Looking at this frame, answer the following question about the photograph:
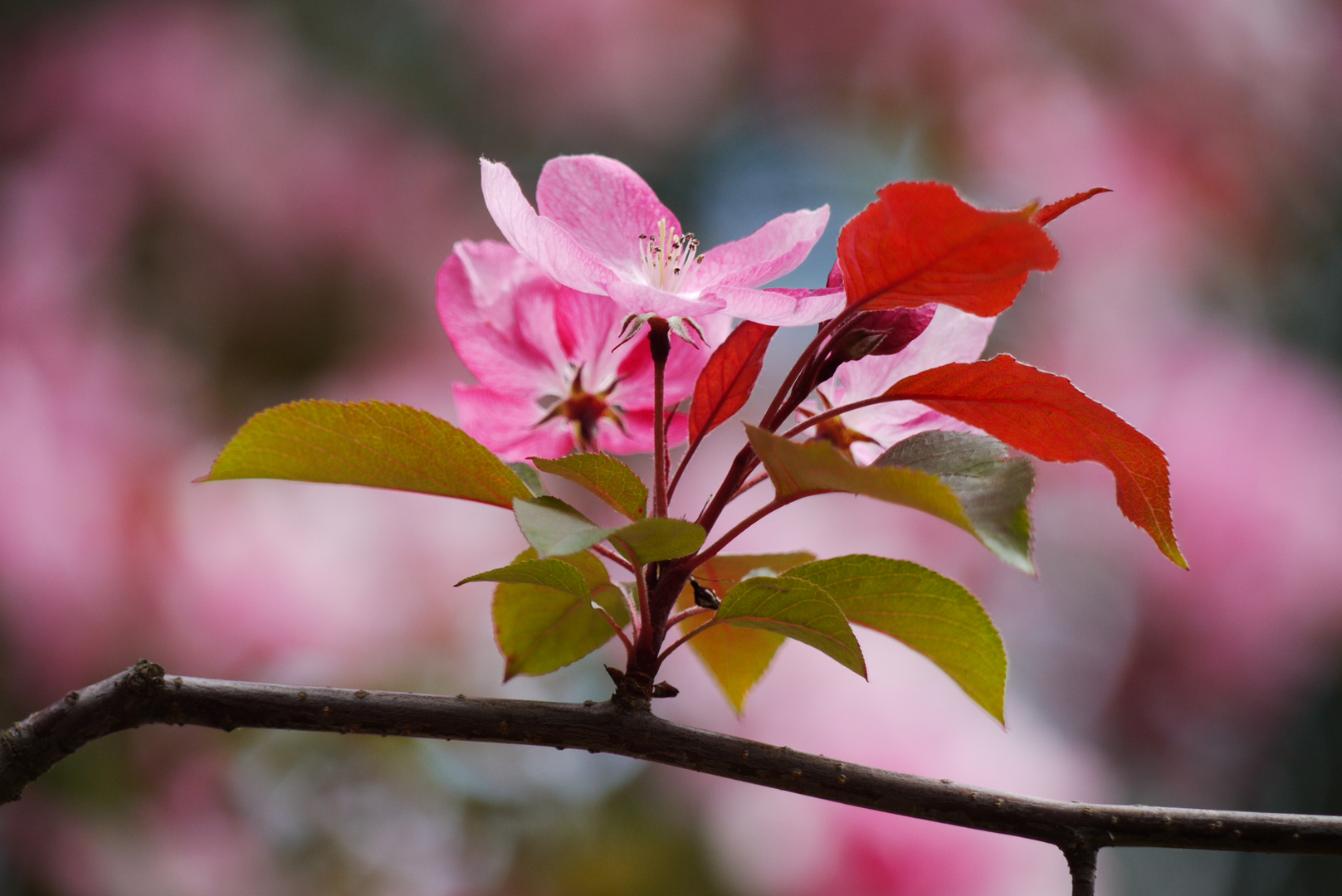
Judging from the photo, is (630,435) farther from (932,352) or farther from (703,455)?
(703,455)

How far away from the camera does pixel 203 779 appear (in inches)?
28.4

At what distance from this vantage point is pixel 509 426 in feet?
0.91

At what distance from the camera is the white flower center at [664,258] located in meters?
0.23

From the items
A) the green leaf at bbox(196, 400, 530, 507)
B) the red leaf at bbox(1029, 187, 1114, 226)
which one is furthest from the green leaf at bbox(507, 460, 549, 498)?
the red leaf at bbox(1029, 187, 1114, 226)

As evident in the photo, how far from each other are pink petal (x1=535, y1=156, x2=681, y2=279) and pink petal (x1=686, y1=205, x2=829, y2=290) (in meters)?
0.02

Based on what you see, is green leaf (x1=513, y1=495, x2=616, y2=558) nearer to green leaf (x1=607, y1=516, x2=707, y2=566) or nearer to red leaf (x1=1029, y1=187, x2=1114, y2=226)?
green leaf (x1=607, y1=516, x2=707, y2=566)

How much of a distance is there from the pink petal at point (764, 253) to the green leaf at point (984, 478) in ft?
0.16

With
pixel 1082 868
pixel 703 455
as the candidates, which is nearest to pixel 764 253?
pixel 1082 868

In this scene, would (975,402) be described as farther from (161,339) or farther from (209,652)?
(161,339)

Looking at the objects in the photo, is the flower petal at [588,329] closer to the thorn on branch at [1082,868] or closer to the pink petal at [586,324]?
the pink petal at [586,324]

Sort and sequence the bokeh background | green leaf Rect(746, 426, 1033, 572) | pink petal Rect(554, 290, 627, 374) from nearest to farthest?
green leaf Rect(746, 426, 1033, 572)
pink petal Rect(554, 290, 627, 374)
the bokeh background

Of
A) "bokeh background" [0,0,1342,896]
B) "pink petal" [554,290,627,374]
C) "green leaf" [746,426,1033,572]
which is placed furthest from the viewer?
"bokeh background" [0,0,1342,896]

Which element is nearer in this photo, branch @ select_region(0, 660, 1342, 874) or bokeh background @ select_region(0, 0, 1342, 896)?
branch @ select_region(0, 660, 1342, 874)

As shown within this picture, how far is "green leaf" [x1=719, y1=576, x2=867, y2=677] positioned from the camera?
198 mm
